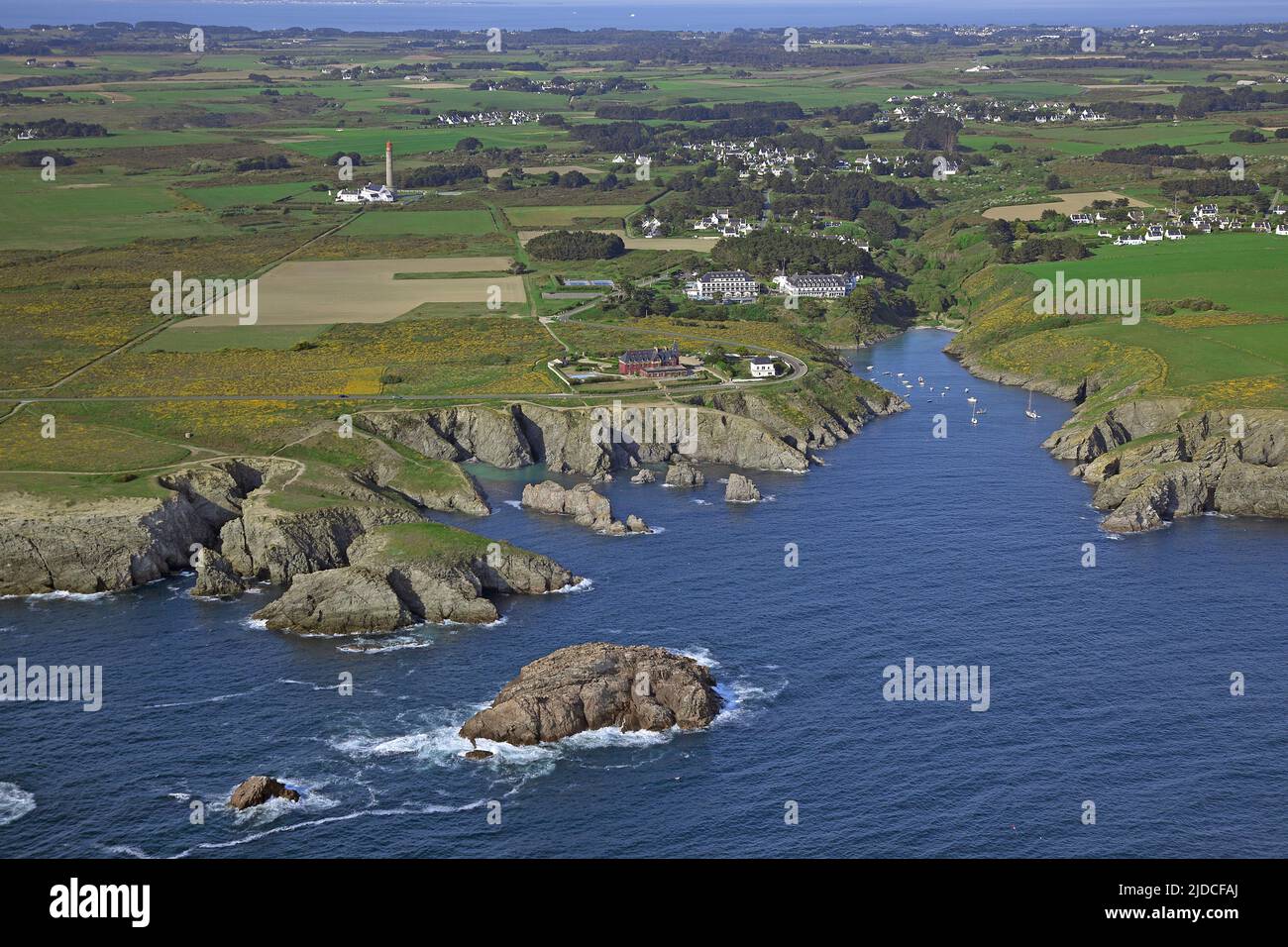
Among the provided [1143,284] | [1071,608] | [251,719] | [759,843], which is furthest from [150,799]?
[1143,284]

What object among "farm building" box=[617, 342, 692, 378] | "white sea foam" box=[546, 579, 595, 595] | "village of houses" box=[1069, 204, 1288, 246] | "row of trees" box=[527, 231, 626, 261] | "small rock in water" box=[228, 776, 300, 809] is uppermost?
"village of houses" box=[1069, 204, 1288, 246]

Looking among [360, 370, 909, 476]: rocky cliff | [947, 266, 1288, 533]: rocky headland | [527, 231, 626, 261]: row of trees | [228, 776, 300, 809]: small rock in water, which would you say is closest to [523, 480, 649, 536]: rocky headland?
[360, 370, 909, 476]: rocky cliff

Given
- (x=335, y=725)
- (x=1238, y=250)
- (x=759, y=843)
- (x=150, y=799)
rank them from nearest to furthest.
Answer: (x=759, y=843), (x=150, y=799), (x=335, y=725), (x=1238, y=250)

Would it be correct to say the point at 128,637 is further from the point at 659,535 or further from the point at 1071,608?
the point at 1071,608

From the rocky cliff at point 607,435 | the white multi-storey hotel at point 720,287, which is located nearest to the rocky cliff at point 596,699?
the rocky cliff at point 607,435

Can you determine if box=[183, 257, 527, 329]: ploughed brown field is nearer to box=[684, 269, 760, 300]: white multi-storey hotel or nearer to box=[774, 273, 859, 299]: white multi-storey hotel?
box=[684, 269, 760, 300]: white multi-storey hotel

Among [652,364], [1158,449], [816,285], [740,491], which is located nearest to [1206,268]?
[816,285]

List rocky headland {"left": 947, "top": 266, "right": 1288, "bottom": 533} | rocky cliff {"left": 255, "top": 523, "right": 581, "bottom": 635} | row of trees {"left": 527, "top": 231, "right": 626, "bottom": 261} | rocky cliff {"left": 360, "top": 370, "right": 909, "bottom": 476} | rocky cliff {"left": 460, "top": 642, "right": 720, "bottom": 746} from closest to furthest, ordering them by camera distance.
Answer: rocky cliff {"left": 460, "top": 642, "right": 720, "bottom": 746}, rocky cliff {"left": 255, "top": 523, "right": 581, "bottom": 635}, rocky headland {"left": 947, "top": 266, "right": 1288, "bottom": 533}, rocky cliff {"left": 360, "top": 370, "right": 909, "bottom": 476}, row of trees {"left": 527, "top": 231, "right": 626, "bottom": 261}
